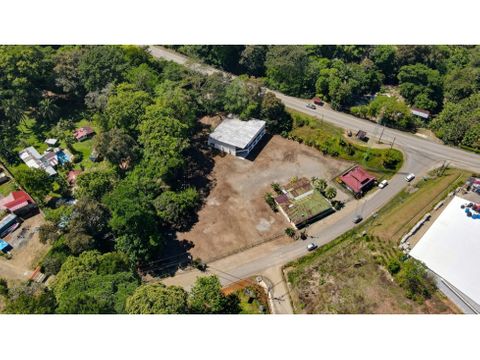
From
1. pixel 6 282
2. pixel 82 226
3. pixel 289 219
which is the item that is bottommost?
pixel 6 282

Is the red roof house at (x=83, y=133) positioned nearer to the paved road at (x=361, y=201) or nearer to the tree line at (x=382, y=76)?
the paved road at (x=361, y=201)

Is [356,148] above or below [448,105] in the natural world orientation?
below

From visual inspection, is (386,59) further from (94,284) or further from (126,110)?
(94,284)

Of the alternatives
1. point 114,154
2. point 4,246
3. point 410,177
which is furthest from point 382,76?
point 4,246

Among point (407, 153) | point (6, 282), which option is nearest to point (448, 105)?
point (407, 153)

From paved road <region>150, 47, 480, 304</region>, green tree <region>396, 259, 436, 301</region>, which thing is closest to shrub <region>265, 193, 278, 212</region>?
paved road <region>150, 47, 480, 304</region>

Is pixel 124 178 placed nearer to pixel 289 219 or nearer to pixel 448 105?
pixel 289 219

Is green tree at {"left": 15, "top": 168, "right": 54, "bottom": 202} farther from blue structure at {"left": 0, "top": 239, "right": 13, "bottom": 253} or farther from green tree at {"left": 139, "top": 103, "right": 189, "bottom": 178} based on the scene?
green tree at {"left": 139, "top": 103, "right": 189, "bottom": 178}

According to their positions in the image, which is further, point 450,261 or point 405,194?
point 405,194
